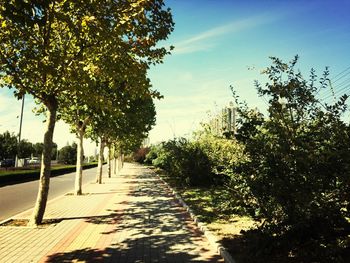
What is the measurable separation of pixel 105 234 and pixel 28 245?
182 centimetres

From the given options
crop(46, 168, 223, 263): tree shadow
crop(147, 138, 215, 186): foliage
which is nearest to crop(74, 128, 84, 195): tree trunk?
crop(46, 168, 223, 263): tree shadow

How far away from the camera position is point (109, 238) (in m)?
8.42

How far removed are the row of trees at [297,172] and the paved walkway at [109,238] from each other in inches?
55.6

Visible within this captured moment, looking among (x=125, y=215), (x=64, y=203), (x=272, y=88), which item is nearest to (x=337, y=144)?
(x=272, y=88)

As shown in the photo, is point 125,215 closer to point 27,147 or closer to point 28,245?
point 28,245

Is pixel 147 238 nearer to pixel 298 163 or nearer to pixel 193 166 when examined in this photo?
pixel 298 163

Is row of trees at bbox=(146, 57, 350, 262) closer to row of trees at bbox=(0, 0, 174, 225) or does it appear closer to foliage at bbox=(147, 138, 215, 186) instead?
row of trees at bbox=(0, 0, 174, 225)

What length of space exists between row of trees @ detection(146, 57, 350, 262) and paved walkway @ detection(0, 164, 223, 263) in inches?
55.6

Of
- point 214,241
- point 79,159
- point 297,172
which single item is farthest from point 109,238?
point 79,159

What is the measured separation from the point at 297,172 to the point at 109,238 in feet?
15.4

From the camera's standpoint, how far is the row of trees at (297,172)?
18.5ft

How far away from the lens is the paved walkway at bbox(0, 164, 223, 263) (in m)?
6.94

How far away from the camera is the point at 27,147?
69.2 metres

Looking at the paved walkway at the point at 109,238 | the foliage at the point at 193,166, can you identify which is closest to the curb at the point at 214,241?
the paved walkway at the point at 109,238
